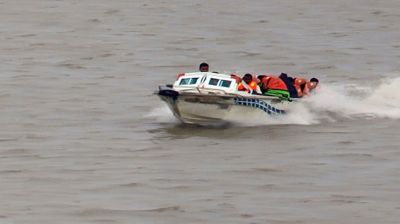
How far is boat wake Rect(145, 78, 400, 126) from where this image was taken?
36.4m

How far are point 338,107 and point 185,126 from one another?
457 cm

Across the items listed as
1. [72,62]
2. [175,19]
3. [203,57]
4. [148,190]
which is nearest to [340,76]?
[203,57]

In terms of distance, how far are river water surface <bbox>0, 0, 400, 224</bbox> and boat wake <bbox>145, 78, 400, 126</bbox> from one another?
0.17 feet

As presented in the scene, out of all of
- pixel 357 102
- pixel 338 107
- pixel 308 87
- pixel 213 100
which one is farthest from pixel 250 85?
pixel 357 102

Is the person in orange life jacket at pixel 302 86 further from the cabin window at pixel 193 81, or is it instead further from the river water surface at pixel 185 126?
the cabin window at pixel 193 81

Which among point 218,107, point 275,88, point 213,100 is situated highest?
point 275,88

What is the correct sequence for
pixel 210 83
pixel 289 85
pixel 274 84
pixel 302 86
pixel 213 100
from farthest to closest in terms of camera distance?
pixel 302 86
pixel 289 85
pixel 274 84
pixel 210 83
pixel 213 100

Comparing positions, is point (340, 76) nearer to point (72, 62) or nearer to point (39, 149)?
point (72, 62)

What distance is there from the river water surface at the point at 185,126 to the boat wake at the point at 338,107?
0.17ft

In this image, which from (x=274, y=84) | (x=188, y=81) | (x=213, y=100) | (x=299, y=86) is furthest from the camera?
(x=299, y=86)

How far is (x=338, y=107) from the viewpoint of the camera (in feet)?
126

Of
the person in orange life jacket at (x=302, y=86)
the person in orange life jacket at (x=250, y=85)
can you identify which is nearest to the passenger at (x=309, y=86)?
the person in orange life jacket at (x=302, y=86)

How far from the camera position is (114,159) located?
31.8 metres

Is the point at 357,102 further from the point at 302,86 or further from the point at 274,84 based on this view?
the point at 274,84
